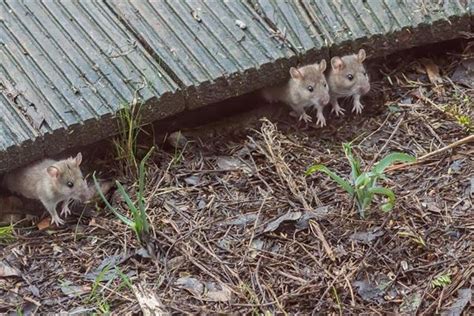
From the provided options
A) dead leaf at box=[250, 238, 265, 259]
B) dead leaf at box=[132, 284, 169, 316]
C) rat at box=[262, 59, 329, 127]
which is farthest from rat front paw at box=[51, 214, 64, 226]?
rat at box=[262, 59, 329, 127]

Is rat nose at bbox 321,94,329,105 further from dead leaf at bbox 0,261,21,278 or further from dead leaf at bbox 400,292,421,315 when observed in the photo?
dead leaf at bbox 0,261,21,278

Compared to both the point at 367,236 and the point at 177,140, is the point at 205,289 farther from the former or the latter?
the point at 177,140

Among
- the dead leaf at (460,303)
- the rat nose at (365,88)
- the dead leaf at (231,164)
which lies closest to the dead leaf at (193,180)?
the dead leaf at (231,164)

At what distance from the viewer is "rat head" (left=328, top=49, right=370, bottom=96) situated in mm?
5949

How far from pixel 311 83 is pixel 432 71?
930 millimetres

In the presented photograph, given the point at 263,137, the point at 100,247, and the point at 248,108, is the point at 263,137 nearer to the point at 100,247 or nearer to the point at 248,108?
the point at 248,108

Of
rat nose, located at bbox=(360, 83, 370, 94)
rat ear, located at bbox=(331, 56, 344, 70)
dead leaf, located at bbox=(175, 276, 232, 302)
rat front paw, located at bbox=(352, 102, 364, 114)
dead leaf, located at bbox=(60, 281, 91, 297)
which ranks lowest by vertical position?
rat front paw, located at bbox=(352, 102, 364, 114)

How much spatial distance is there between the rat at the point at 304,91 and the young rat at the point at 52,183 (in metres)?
1.38

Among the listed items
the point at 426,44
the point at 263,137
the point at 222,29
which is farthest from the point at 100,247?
the point at 426,44

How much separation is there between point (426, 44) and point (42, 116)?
269cm

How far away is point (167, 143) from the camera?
225 inches

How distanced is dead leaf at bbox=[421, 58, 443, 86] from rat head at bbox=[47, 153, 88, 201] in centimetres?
242

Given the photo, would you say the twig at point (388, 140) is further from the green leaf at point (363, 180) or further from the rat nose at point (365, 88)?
the green leaf at point (363, 180)

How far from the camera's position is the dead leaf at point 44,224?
5.29 meters
